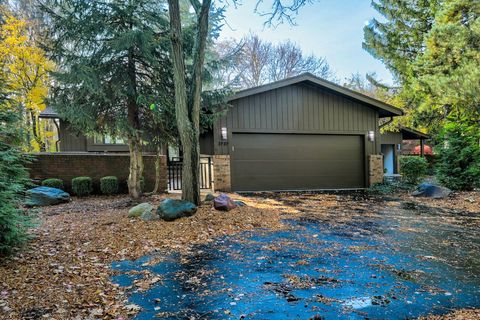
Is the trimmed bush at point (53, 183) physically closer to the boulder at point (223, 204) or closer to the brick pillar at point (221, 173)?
the brick pillar at point (221, 173)

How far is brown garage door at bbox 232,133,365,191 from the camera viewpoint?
1030cm

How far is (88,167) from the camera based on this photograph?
904 centimetres

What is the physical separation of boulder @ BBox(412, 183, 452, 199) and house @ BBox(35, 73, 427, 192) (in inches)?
98.1

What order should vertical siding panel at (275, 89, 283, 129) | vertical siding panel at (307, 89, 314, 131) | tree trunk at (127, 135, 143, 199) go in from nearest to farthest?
tree trunk at (127, 135, 143, 199), vertical siding panel at (275, 89, 283, 129), vertical siding panel at (307, 89, 314, 131)

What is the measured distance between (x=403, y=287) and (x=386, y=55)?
14.4 meters

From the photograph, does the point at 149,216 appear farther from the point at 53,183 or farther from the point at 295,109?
the point at 295,109

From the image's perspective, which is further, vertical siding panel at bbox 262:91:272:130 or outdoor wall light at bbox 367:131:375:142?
outdoor wall light at bbox 367:131:375:142

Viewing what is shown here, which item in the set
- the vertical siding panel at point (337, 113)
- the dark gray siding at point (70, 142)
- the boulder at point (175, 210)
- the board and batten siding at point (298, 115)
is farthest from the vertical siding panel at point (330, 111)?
the dark gray siding at point (70, 142)

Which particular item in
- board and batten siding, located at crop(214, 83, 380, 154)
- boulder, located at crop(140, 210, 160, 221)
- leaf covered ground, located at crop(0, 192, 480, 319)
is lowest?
leaf covered ground, located at crop(0, 192, 480, 319)

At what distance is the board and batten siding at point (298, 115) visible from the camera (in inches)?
395

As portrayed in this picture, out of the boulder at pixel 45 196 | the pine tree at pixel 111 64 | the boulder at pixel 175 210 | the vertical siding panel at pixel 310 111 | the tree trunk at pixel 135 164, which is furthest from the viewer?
the vertical siding panel at pixel 310 111

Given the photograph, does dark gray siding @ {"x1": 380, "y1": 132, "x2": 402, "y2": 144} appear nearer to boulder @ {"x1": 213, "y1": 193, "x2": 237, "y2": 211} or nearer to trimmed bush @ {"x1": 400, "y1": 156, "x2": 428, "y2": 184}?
trimmed bush @ {"x1": 400, "y1": 156, "x2": 428, "y2": 184}

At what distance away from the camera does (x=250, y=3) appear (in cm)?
747

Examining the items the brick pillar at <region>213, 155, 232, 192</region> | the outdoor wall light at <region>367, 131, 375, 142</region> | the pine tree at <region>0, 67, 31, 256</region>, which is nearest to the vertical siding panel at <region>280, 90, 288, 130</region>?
the brick pillar at <region>213, 155, 232, 192</region>
